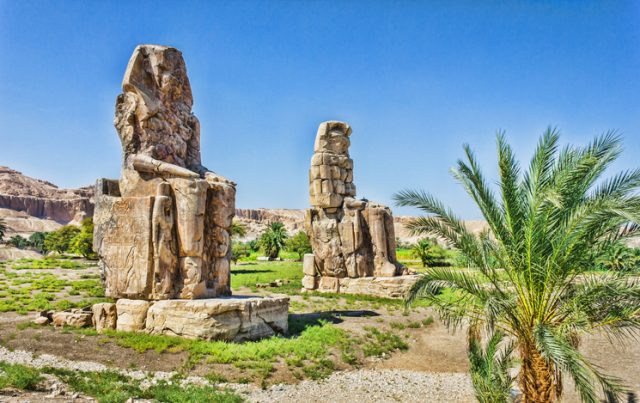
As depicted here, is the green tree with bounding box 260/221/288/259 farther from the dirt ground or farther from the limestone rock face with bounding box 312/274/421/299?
the dirt ground

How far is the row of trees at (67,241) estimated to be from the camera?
35.2 meters

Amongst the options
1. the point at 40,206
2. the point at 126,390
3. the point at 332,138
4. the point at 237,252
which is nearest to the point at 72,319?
the point at 126,390

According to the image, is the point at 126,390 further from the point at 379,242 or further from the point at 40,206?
the point at 40,206

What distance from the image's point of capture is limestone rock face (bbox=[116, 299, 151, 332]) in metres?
9.05

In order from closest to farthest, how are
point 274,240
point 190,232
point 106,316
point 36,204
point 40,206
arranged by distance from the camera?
1. point 190,232
2. point 106,316
3. point 274,240
4. point 36,204
5. point 40,206

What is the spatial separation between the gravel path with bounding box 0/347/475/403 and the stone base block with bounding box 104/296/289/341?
129 cm

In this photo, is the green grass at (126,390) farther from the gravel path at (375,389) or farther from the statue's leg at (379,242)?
the statue's leg at (379,242)

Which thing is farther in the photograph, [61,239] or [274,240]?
[61,239]

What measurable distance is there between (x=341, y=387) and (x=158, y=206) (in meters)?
5.09

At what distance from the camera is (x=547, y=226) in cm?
582

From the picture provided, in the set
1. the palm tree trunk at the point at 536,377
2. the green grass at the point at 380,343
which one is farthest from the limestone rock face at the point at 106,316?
the palm tree trunk at the point at 536,377

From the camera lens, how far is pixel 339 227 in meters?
16.5

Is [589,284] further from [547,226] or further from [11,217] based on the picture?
[11,217]

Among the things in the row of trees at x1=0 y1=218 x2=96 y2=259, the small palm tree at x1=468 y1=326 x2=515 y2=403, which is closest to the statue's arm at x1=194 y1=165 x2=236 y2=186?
the small palm tree at x1=468 y1=326 x2=515 y2=403
